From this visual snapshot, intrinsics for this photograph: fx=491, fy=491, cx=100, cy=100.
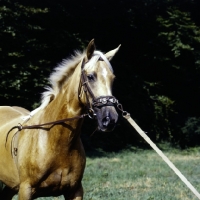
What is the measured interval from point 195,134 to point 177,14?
5.68 m

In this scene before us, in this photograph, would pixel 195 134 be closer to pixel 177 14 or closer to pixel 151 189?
pixel 177 14

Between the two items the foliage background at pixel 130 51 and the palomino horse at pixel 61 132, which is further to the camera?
the foliage background at pixel 130 51

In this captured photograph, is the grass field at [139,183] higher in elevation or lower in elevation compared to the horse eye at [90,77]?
lower

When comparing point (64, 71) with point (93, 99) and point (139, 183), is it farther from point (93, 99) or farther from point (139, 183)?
point (139, 183)

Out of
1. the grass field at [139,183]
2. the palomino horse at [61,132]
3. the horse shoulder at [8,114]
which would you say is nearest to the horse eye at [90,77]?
the palomino horse at [61,132]

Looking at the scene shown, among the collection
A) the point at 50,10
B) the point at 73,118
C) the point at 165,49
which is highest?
the point at 73,118

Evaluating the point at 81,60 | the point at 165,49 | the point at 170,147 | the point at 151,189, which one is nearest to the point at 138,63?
the point at 165,49

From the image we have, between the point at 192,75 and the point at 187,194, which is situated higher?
the point at 187,194

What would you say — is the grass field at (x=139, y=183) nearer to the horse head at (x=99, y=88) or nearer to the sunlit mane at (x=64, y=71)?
the sunlit mane at (x=64, y=71)

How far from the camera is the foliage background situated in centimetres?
1767

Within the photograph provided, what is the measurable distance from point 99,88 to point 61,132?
29.8 inches

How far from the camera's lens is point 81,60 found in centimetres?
491

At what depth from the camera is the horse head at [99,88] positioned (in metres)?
4.17

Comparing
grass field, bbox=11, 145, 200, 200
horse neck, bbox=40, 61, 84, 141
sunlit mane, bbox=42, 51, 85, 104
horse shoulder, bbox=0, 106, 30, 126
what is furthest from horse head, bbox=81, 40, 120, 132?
grass field, bbox=11, 145, 200, 200
